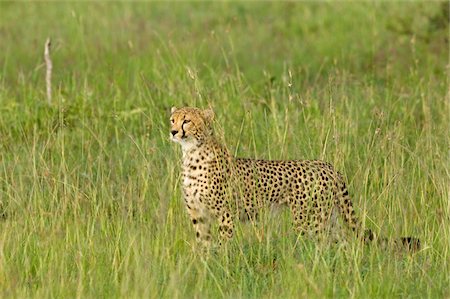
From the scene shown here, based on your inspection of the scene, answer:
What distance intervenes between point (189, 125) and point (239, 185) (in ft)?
1.23

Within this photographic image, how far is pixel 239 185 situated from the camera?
231 inches

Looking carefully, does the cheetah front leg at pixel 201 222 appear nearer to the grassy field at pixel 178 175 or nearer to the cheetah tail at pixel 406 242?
the grassy field at pixel 178 175

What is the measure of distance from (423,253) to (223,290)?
0.99 metres

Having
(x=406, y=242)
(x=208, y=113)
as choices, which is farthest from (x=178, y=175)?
(x=406, y=242)

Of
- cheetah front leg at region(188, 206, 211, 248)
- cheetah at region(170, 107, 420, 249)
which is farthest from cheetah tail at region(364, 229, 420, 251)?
cheetah front leg at region(188, 206, 211, 248)

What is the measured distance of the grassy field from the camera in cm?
507

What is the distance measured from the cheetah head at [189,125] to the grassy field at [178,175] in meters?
0.22

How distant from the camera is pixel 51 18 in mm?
13789

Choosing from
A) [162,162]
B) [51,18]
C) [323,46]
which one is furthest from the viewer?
[51,18]

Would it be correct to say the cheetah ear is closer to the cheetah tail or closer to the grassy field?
the grassy field

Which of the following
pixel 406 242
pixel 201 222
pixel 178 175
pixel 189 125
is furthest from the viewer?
pixel 178 175

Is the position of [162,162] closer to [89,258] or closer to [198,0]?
[89,258]

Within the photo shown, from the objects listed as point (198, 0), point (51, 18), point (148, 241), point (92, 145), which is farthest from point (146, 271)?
point (198, 0)

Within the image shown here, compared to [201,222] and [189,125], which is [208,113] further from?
[201,222]
